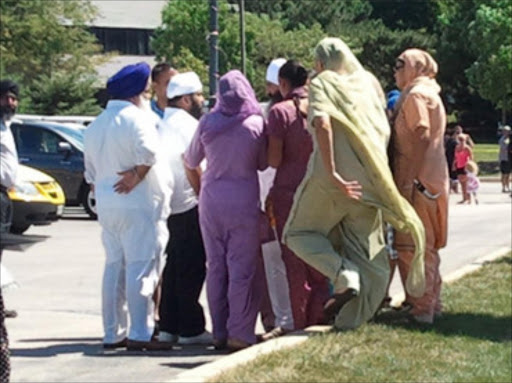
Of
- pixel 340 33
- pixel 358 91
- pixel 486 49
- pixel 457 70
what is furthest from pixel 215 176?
pixel 340 33

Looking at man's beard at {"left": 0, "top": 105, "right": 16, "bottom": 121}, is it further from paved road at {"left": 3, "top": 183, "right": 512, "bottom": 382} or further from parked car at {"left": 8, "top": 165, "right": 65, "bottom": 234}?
parked car at {"left": 8, "top": 165, "right": 65, "bottom": 234}

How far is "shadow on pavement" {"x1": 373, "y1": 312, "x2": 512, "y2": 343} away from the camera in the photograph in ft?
29.9

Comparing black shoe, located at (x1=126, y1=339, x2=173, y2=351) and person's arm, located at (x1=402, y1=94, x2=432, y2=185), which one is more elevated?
person's arm, located at (x1=402, y1=94, x2=432, y2=185)

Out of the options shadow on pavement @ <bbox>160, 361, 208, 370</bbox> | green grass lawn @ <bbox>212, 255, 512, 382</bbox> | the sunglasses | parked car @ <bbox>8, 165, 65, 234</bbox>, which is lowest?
parked car @ <bbox>8, 165, 65, 234</bbox>

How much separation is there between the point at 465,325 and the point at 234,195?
2107 millimetres

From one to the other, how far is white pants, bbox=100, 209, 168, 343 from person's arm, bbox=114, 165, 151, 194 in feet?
0.52

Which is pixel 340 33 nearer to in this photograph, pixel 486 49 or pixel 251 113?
pixel 486 49

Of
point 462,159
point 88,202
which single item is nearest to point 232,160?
point 88,202

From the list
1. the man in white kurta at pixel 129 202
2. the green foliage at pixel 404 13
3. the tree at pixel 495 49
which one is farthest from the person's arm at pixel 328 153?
the green foliage at pixel 404 13

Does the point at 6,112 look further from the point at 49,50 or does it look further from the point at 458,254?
the point at 49,50

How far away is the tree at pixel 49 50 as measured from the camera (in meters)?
50.7

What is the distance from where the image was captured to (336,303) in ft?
28.3

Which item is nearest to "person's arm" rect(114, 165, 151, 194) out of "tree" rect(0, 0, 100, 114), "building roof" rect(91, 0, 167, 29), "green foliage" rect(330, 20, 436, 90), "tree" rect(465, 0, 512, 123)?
"tree" rect(465, 0, 512, 123)

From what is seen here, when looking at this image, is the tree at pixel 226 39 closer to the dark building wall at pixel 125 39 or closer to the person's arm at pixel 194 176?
the dark building wall at pixel 125 39
